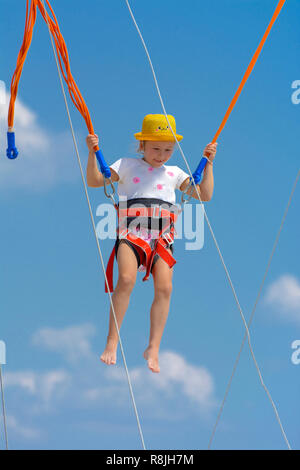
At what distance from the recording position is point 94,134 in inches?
235

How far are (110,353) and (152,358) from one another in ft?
1.12

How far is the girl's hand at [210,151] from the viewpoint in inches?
240

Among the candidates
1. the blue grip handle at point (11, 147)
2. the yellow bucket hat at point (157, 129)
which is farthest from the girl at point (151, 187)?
the blue grip handle at point (11, 147)

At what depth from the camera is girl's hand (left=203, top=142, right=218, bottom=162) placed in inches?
240

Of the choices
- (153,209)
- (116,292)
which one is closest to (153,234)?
(153,209)

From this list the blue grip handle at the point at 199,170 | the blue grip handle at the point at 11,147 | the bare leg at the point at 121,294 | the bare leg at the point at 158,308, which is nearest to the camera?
the bare leg at the point at 121,294

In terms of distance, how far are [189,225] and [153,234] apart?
0.38 meters

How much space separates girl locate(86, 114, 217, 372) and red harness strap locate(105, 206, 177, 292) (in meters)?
0.04

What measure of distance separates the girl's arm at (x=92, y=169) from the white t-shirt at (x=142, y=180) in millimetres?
154

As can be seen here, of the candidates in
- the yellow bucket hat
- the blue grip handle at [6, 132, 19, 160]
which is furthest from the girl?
the blue grip handle at [6, 132, 19, 160]

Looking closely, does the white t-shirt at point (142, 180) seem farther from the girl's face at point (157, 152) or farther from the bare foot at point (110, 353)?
the bare foot at point (110, 353)
